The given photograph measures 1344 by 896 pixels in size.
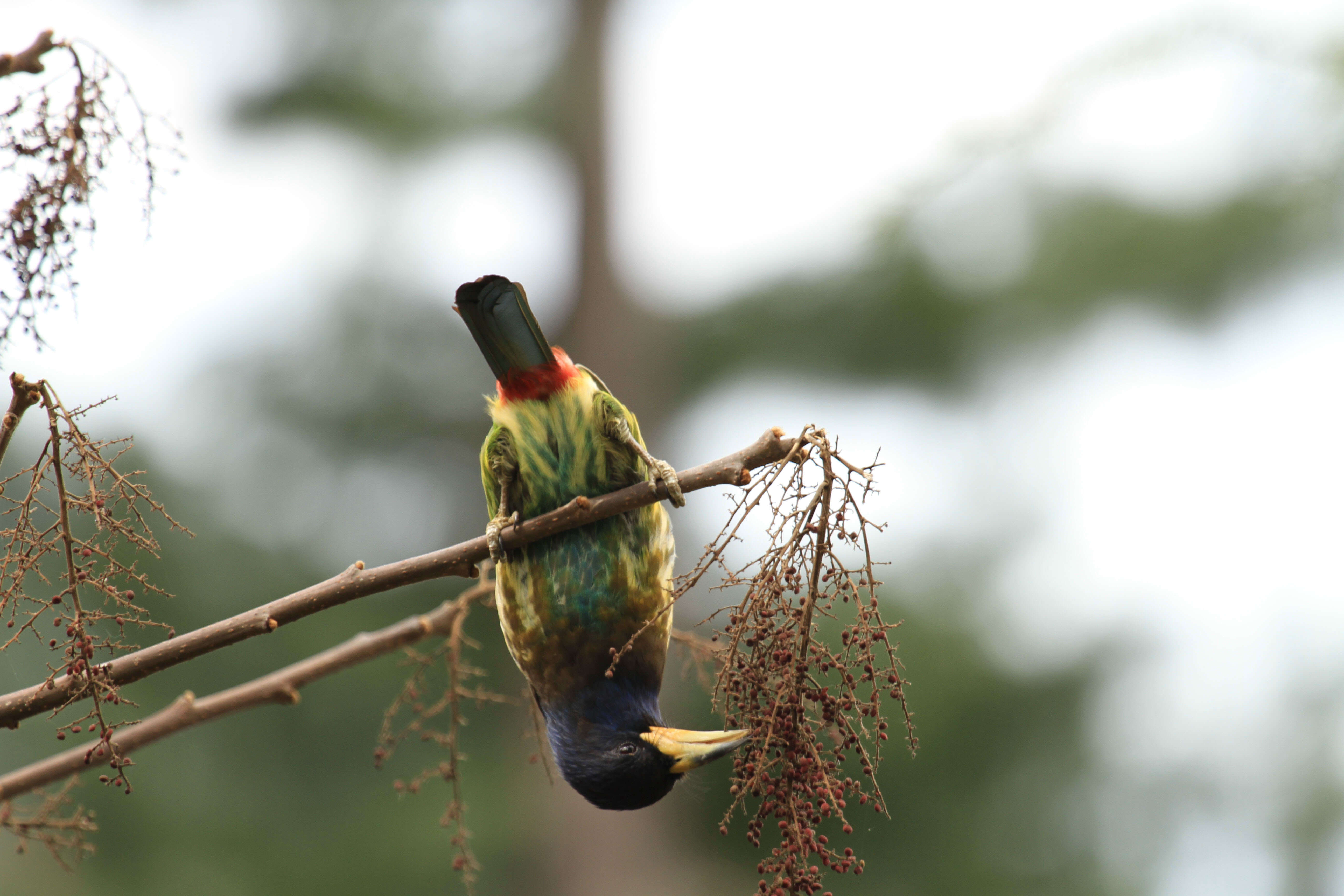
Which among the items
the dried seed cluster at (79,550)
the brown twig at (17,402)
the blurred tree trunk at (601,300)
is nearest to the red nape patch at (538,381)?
the dried seed cluster at (79,550)

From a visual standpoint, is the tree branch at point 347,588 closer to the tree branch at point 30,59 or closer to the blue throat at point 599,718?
the blue throat at point 599,718

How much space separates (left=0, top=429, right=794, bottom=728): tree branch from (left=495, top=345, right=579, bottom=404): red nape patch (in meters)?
0.54

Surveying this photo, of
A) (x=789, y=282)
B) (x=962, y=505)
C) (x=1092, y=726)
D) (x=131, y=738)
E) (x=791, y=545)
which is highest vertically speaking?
(x=789, y=282)

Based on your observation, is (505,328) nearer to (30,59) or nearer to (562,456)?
(562,456)

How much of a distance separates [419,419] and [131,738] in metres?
5.38

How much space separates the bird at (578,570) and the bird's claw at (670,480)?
0.12m

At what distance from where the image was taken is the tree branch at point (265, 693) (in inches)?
82.0

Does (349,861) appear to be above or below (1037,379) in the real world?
below

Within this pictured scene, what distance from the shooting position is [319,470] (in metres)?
7.25

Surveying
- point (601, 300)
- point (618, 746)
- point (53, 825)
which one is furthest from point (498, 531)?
point (601, 300)

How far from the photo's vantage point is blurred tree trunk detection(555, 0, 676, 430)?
7414 millimetres

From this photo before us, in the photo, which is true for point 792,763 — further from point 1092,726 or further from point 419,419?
point 419,419

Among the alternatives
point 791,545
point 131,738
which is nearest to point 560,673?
point 131,738

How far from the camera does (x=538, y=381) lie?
2488mm
